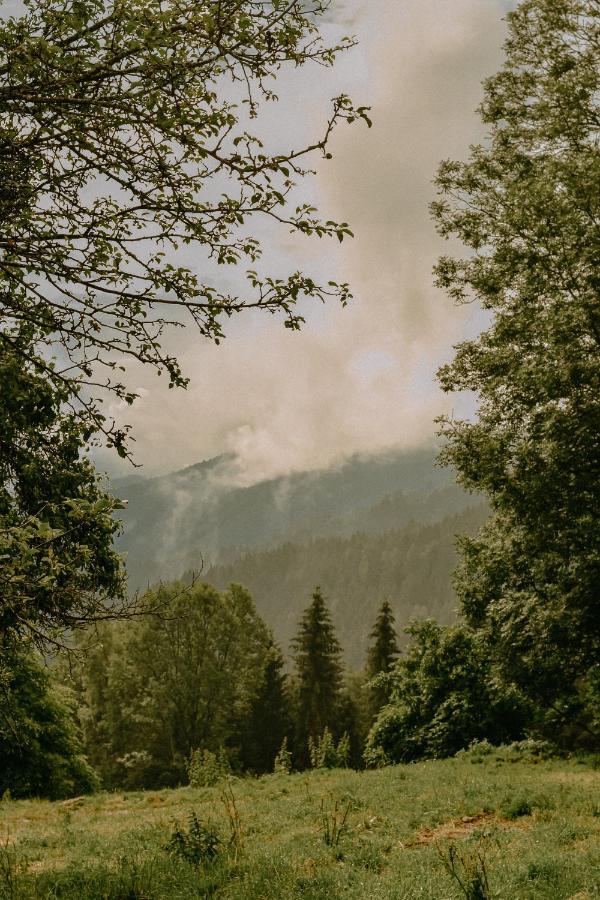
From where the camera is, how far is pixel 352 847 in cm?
805

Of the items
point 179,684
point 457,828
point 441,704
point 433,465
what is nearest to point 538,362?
point 433,465

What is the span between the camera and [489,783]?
41.7ft

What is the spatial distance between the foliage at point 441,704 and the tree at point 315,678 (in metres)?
28.4

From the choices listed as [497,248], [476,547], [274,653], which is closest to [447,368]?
[497,248]

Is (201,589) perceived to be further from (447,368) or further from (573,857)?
(573,857)

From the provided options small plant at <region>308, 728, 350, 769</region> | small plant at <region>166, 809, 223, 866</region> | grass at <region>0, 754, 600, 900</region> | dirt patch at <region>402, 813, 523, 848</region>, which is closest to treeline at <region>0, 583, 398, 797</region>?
small plant at <region>308, 728, 350, 769</region>

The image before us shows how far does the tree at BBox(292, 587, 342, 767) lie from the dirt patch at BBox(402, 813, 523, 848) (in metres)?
44.2

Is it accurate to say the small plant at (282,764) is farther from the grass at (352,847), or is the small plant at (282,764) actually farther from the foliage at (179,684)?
the foliage at (179,684)

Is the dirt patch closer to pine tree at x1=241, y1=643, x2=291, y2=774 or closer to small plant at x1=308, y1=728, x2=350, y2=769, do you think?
small plant at x1=308, y1=728, x2=350, y2=769

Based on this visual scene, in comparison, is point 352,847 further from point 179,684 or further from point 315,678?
point 315,678

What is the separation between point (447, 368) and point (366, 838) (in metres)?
10.5

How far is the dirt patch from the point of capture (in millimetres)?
8953

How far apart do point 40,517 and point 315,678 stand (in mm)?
51821

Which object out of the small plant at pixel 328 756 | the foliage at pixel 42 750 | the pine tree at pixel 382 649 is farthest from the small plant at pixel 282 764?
the pine tree at pixel 382 649
